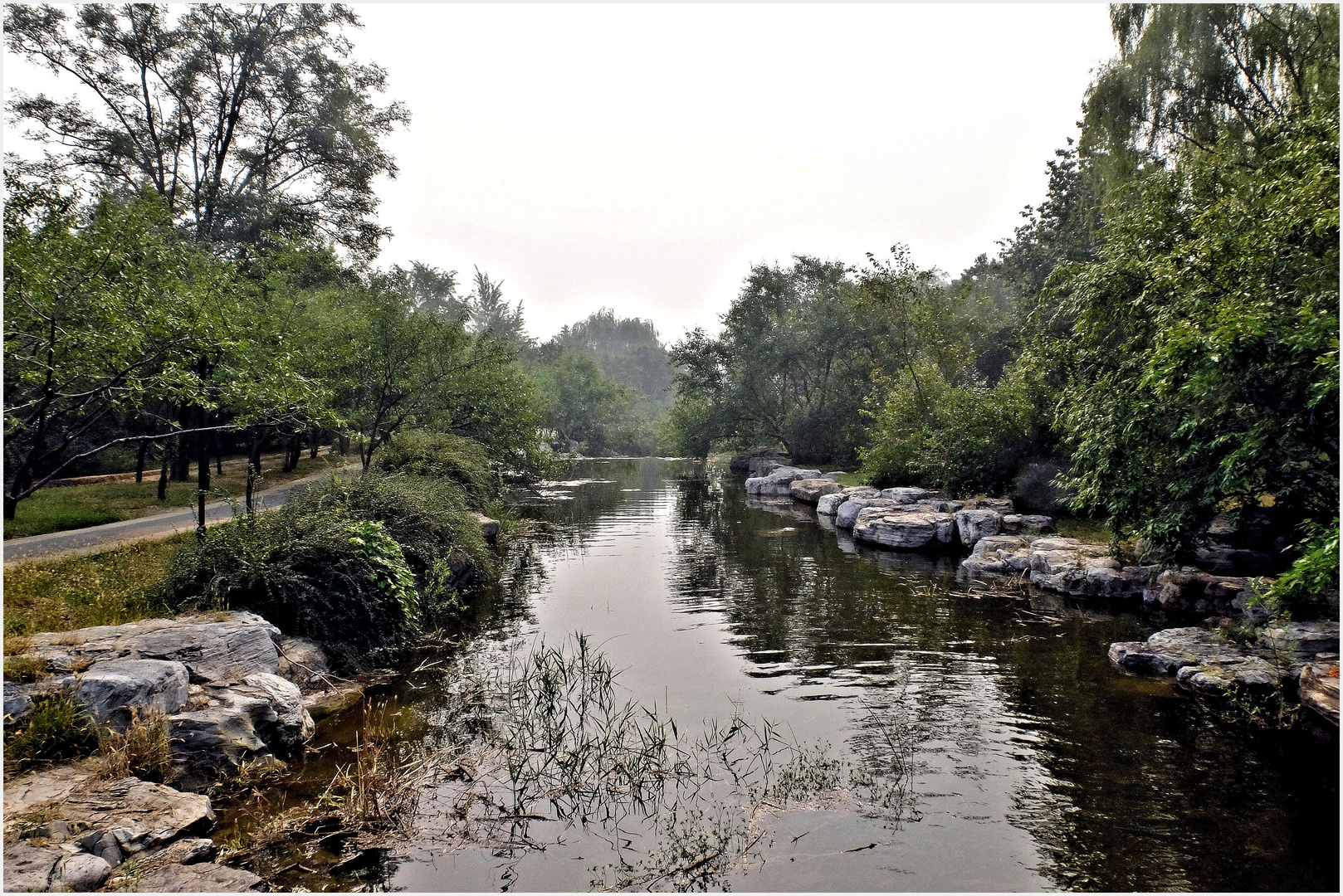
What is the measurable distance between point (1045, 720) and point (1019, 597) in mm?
5482

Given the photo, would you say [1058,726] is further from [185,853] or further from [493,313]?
[493,313]

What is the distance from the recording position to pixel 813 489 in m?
27.8

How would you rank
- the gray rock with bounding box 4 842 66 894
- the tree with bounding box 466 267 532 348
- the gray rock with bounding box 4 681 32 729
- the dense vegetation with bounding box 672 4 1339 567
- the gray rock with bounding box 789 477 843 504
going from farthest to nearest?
the tree with bounding box 466 267 532 348
the gray rock with bounding box 789 477 843 504
the dense vegetation with bounding box 672 4 1339 567
the gray rock with bounding box 4 681 32 729
the gray rock with bounding box 4 842 66 894

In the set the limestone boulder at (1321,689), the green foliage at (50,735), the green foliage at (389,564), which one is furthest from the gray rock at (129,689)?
the limestone boulder at (1321,689)

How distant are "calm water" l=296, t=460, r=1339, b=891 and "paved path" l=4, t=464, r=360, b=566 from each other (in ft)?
21.1

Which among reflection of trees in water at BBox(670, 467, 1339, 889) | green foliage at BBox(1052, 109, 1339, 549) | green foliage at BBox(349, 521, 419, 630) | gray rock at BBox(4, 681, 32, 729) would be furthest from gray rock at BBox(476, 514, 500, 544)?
green foliage at BBox(1052, 109, 1339, 549)

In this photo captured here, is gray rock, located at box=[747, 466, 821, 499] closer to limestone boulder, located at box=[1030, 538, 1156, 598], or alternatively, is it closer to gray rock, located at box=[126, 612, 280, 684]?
limestone boulder, located at box=[1030, 538, 1156, 598]

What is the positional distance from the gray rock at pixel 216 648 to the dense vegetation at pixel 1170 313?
1104cm

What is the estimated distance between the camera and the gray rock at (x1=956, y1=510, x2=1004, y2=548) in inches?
659

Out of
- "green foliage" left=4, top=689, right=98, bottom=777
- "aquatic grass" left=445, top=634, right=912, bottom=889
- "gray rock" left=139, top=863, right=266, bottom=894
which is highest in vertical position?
"green foliage" left=4, top=689, right=98, bottom=777

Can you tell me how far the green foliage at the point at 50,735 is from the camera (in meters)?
5.44

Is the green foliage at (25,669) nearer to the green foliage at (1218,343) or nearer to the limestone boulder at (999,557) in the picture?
the green foliage at (1218,343)

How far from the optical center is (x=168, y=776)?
19.1 ft

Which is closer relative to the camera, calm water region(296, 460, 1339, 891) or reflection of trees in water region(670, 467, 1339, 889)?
calm water region(296, 460, 1339, 891)
